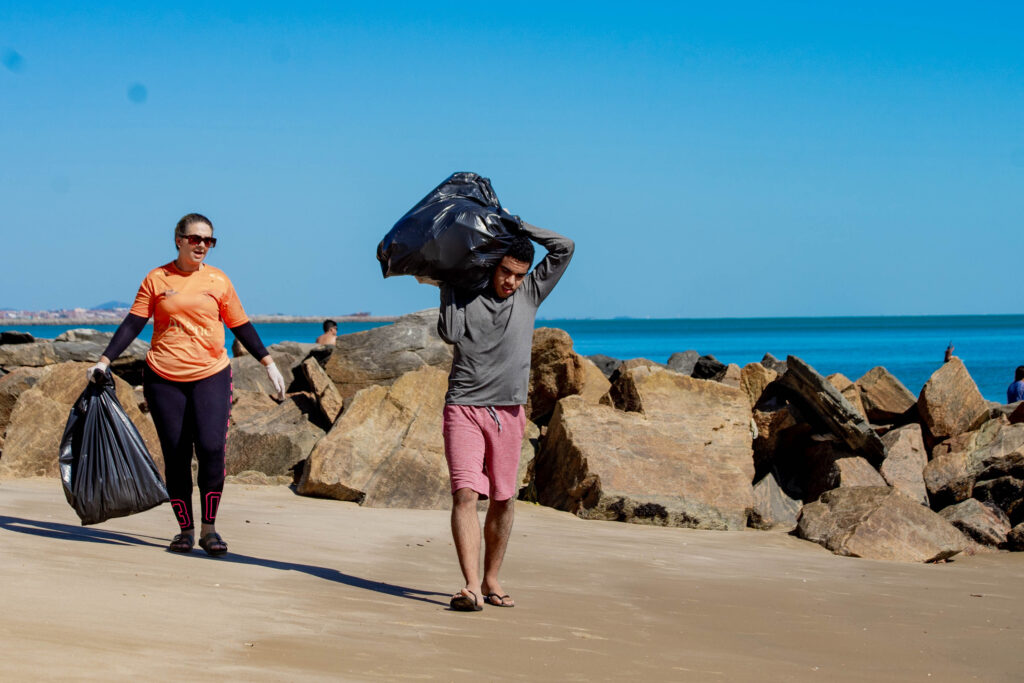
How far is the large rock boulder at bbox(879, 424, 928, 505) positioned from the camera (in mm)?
9148

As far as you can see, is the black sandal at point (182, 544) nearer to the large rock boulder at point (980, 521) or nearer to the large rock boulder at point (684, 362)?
the large rock boulder at point (980, 521)

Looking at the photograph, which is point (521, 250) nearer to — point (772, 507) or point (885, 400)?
point (772, 507)

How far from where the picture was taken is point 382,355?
489 inches

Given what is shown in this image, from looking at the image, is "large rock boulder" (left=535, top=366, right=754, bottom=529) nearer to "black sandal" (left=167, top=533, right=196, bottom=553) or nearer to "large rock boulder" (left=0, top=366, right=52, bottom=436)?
"black sandal" (left=167, top=533, right=196, bottom=553)

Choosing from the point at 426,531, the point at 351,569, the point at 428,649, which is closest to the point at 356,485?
the point at 426,531

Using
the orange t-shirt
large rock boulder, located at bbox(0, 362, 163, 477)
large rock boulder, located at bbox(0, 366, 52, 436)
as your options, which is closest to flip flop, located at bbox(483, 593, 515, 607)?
the orange t-shirt

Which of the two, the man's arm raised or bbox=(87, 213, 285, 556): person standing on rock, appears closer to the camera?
the man's arm raised

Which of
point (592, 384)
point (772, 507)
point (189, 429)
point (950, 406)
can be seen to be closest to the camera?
point (189, 429)

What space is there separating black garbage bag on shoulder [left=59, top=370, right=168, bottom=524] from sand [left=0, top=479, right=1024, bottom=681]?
223mm

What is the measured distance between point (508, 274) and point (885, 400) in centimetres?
762

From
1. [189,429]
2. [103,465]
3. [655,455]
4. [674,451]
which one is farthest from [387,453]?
[103,465]

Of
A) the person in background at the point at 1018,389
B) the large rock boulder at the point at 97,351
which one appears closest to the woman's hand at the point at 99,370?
the large rock boulder at the point at 97,351

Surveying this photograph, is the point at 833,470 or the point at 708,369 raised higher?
the point at 708,369

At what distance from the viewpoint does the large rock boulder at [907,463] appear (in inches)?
360
